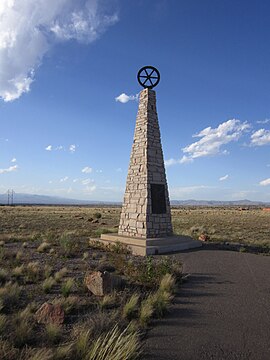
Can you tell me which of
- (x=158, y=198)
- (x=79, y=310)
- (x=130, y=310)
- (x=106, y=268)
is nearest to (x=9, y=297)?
(x=79, y=310)

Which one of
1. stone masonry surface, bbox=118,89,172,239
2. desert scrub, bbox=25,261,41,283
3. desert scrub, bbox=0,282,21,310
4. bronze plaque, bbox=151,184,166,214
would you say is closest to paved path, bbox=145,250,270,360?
desert scrub, bbox=0,282,21,310

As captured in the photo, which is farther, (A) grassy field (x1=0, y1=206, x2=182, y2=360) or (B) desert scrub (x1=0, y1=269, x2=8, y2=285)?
(B) desert scrub (x1=0, y1=269, x2=8, y2=285)

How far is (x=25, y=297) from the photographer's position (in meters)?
7.36

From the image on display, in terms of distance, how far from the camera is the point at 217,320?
587 cm

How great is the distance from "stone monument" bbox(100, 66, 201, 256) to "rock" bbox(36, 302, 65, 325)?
308 inches

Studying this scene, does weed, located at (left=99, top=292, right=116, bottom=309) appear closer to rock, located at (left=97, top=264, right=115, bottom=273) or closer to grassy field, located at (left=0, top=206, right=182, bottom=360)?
grassy field, located at (left=0, top=206, right=182, bottom=360)

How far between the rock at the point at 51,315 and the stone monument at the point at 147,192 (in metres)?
7.82

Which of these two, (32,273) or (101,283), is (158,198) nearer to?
(32,273)

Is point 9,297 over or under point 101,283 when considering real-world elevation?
under

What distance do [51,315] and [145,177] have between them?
9612mm

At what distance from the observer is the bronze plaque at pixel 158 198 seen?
1471 centimetres

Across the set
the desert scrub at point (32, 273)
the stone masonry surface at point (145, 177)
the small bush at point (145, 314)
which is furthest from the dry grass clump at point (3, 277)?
the stone masonry surface at point (145, 177)

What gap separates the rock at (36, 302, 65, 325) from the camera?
560 centimetres

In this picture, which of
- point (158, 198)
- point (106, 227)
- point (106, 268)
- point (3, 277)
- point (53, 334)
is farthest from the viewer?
point (106, 227)
